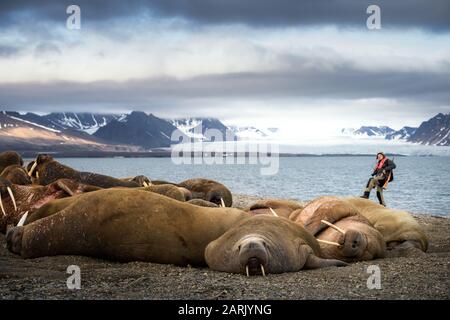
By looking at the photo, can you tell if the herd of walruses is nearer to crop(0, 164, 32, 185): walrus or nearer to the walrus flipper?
the walrus flipper

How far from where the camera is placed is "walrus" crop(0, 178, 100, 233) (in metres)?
14.9

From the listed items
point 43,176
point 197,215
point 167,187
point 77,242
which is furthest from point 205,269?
point 43,176

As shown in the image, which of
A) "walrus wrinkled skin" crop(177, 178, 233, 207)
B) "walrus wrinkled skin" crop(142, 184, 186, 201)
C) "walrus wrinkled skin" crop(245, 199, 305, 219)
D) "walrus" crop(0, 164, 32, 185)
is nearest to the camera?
"walrus wrinkled skin" crop(245, 199, 305, 219)

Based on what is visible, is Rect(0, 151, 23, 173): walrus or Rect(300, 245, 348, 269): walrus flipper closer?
Rect(300, 245, 348, 269): walrus flipper

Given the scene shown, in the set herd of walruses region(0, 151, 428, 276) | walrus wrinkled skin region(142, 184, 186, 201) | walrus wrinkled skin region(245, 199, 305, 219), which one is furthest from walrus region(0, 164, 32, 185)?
walrus wrinkled skin region(245, 199, 305, 219)

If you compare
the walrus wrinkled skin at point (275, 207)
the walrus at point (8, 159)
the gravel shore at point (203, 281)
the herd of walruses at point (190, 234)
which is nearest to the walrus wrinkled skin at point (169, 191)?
the walrus wrinkled skin at point (275, 207)

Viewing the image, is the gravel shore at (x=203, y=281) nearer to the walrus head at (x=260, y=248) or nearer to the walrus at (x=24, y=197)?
the walrus head at (x=260, y=248)

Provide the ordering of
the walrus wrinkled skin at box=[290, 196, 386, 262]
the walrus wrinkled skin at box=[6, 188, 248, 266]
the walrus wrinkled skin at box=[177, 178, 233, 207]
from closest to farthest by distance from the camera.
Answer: the walrus wrinkled skin at box=[6, 188, 248, 266], the walrus wrinkled skin at box=[290, 196, 386, 262], the walrus wrinkled skin at box=[177, 178, 233, 207]

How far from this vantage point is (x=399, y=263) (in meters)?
11.5

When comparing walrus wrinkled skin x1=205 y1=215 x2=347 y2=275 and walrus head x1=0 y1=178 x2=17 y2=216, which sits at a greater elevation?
walrus head x1=0 y1=178 x2=17 y2=216

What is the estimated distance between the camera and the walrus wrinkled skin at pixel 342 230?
12.4 metres

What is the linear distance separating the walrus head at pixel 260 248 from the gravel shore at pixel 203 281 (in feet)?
0.73
